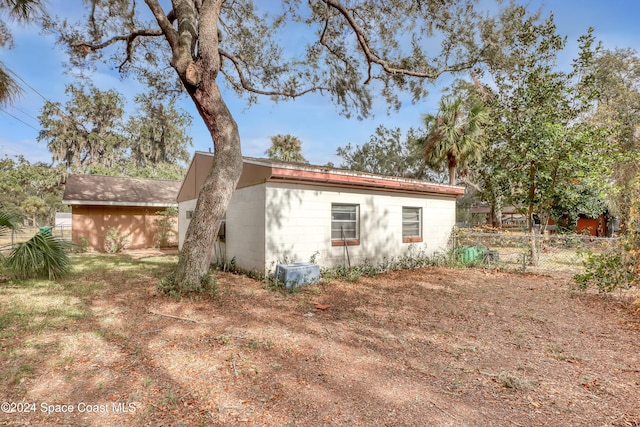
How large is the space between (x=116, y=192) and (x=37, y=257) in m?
9.26

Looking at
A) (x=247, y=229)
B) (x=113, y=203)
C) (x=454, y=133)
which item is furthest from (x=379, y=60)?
(x=113, y=203)

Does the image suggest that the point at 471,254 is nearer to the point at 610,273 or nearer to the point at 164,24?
the point at 610,273

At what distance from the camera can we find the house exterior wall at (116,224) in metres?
14.5

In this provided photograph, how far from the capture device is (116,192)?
1570 cm

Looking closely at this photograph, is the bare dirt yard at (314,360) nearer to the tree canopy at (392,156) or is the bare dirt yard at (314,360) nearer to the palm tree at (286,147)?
the palm tree at (286,147)

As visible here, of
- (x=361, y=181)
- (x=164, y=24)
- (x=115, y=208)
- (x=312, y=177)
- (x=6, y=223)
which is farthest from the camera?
(x=115, y=208)

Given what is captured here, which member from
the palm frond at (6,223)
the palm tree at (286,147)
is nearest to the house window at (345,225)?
the palm frond at (6,223)

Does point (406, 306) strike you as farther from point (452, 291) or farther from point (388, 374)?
point (388, 374)

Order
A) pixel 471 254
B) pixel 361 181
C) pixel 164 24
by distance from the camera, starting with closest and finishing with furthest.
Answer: pixel 164 24
pixel 361 181
pixel 471 254

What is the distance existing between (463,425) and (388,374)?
3.02ft

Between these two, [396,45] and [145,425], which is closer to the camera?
[145,425]

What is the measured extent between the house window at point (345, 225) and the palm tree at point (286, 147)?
52.4 feet

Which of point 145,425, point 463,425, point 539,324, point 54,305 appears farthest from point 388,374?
point 54,305

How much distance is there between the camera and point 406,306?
19.5 ft
